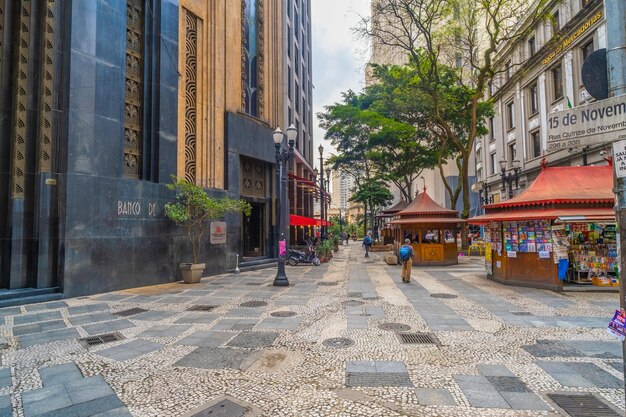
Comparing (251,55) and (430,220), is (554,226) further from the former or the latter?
(251,55)

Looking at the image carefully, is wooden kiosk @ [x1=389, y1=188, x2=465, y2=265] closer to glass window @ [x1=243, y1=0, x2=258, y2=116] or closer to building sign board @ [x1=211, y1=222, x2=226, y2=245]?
building sign board @ [x1=211, y1=222, x2=226, y2=245]

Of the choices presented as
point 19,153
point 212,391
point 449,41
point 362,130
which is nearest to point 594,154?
point 449,41

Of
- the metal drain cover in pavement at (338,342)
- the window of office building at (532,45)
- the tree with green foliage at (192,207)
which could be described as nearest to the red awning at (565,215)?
the metal drain cover in pavement at (338,342)

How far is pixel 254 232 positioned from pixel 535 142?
24178mm

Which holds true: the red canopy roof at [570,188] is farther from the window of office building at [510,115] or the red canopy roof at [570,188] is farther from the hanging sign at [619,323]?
the window of office building at [510,115]

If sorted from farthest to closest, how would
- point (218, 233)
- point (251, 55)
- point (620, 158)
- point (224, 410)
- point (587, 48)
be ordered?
point (587, 48) → point (251, 55) → point (218, 233) → point (224, 410) → point (620, 158)

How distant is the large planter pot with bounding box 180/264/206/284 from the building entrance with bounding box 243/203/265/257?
7.43 meters

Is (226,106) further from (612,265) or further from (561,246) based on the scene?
(612,265)

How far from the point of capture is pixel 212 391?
4488 millimetres

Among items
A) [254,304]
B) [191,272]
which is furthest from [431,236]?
[254,304]

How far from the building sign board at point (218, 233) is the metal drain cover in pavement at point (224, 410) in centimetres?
1196

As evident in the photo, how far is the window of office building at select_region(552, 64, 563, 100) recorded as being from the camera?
2559cm

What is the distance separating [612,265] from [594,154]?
44.0 ft

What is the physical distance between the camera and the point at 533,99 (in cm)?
3017
